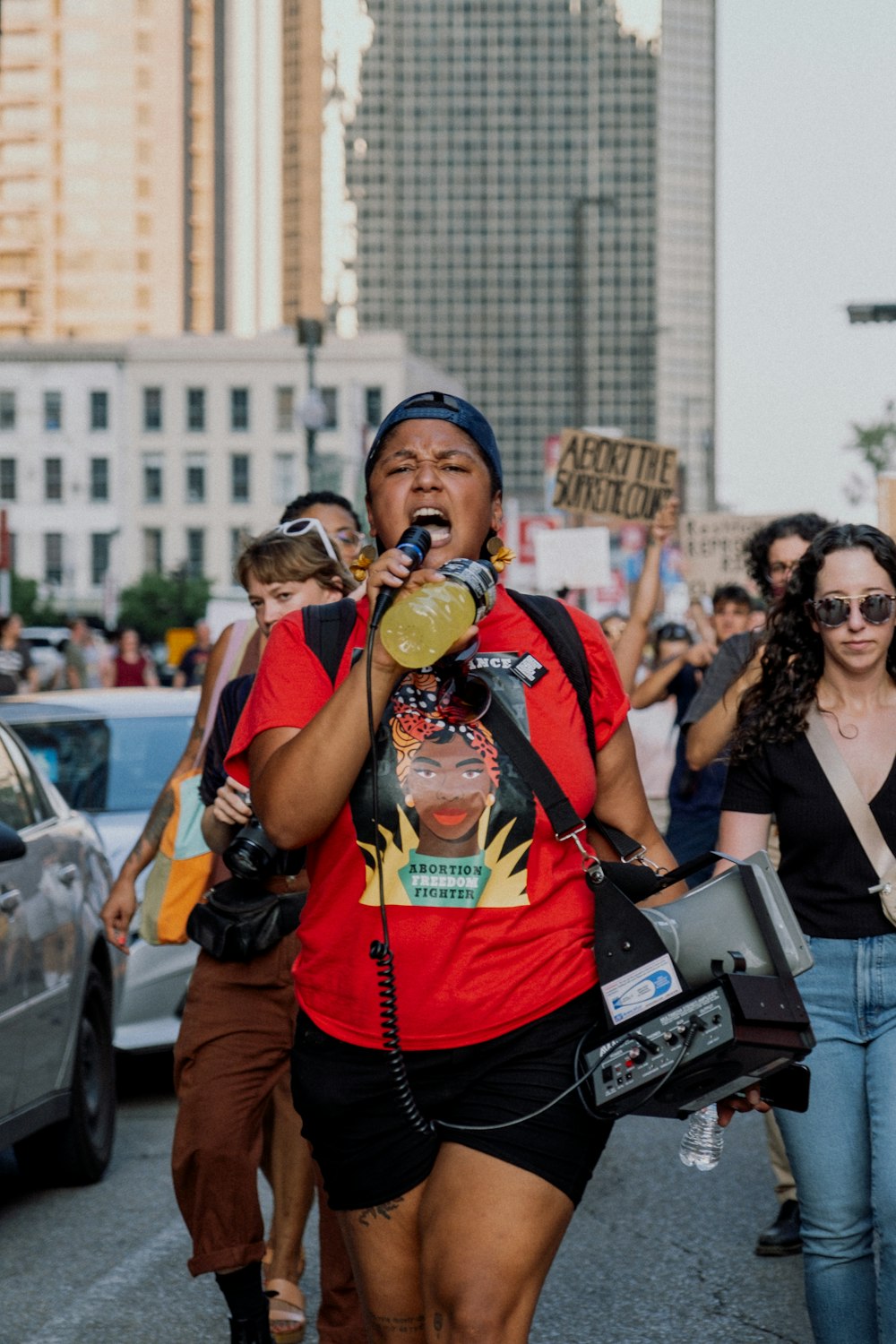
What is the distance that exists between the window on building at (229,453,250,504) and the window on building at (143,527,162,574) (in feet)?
13.4

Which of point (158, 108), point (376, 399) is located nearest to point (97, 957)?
point (376, 399)

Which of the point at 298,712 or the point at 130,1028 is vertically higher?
the point at 298,712

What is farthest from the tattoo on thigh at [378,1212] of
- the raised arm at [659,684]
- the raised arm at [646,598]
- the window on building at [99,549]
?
the window on building at [99,549]

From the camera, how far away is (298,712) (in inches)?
126

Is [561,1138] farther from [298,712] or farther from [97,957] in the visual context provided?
[97,957]

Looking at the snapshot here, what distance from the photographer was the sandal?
5.18 metres

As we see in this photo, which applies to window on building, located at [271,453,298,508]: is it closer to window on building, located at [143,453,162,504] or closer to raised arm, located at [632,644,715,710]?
window on building, located at [143,453,162,504]

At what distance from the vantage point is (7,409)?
9762cm

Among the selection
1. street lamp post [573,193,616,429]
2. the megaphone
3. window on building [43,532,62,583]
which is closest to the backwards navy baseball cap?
the megaphone

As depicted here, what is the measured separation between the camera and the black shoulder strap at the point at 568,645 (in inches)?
130

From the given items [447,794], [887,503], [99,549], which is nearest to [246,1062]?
[447,794]

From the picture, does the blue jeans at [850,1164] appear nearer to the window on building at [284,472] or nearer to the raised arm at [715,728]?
the raised arm at [715,728]

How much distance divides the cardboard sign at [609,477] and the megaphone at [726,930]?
359 inches

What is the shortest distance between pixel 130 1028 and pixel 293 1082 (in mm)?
5248
